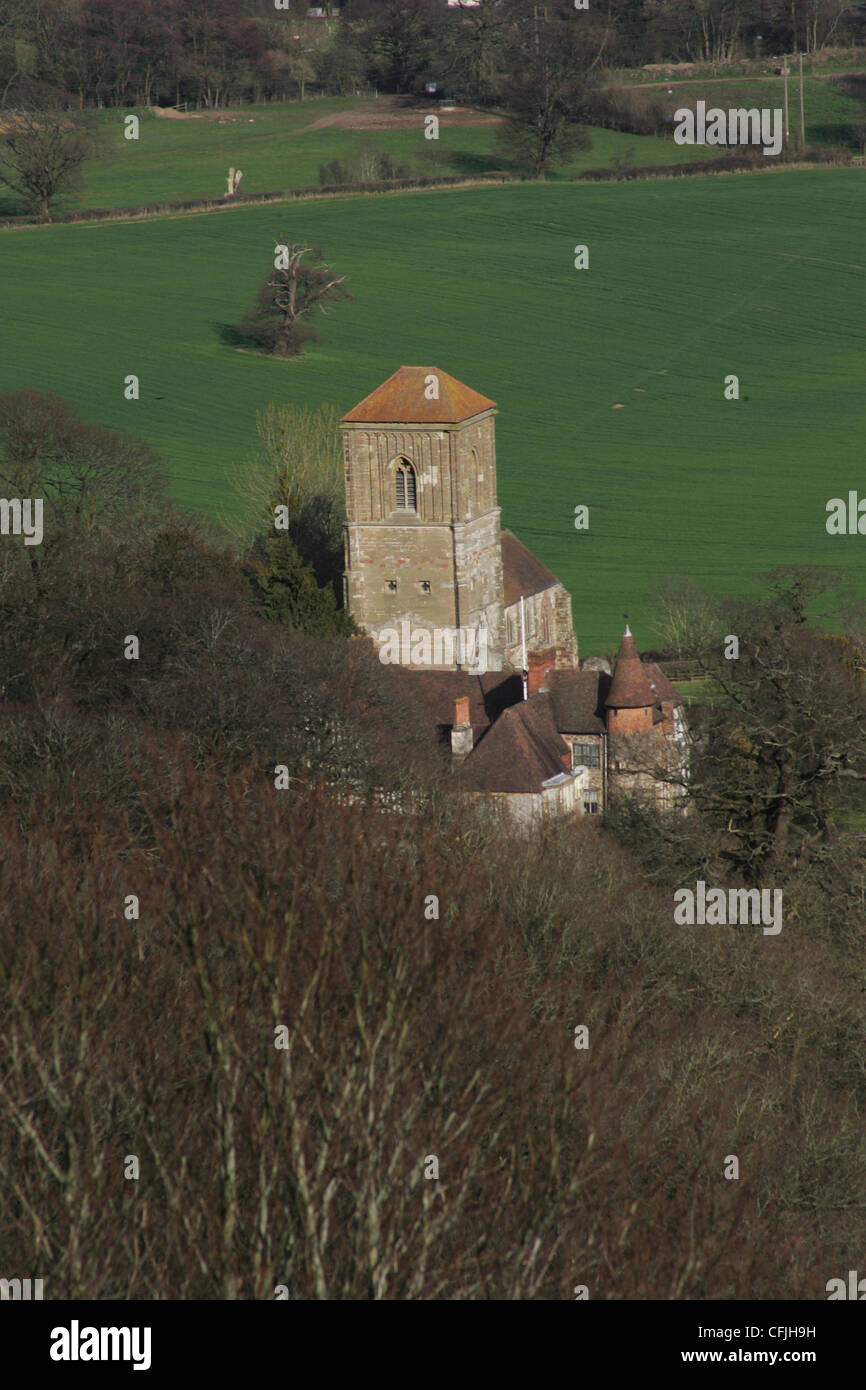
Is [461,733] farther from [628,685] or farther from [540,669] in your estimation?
[540,669]

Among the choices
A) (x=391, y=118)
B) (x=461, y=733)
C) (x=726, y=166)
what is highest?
(x=391, y=118)

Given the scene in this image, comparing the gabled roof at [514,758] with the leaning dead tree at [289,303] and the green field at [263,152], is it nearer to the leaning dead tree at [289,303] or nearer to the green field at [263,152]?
the leaning dead tree at [289,303]

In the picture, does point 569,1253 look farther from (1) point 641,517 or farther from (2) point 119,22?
(2) point 119,22

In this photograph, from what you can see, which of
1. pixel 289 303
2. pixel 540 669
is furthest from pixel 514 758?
pixel 289 303

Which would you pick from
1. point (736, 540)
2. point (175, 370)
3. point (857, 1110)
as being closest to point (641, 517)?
point (736, 540)

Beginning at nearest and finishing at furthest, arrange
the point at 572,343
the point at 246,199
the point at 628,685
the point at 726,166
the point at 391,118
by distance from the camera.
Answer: the point at 628,685 → the point at 572,343 → the point at 246,199 → the point at 726,166 → the point at 391,118

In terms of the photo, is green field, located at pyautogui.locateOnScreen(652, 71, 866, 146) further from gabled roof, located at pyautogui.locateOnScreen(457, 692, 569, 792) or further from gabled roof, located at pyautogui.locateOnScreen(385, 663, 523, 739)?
gabled roof, located at pyautogui.locateOnScreen(457, 692, 569, 792)

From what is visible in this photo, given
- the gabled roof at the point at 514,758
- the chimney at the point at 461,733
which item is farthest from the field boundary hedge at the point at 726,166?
the chimney at the point at 461,733
